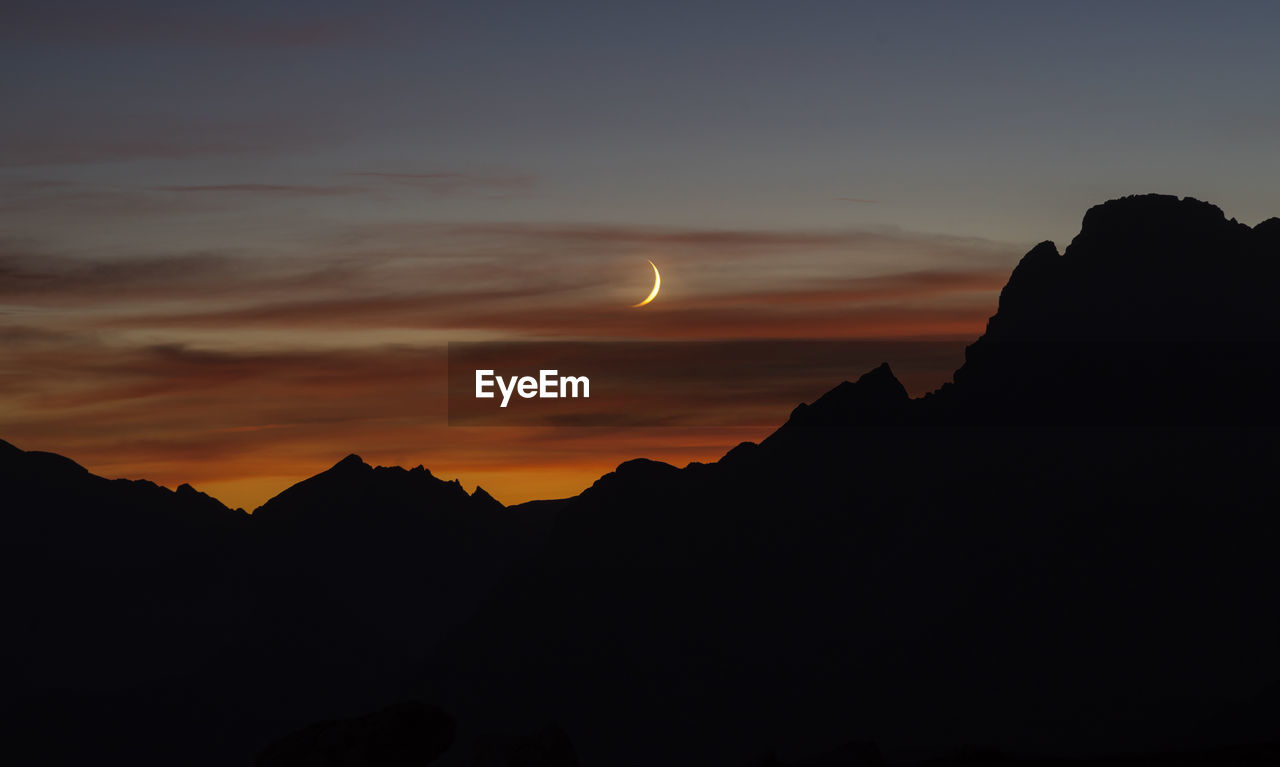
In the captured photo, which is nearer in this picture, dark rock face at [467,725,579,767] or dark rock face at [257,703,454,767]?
dark rock face at [257,703,454,767]

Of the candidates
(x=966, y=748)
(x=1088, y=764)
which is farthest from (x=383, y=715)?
(x=1088, y=764)

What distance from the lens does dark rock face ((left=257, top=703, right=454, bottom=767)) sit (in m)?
53.6

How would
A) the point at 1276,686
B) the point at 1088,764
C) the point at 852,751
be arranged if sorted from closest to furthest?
the point at 1088,764 → the point at 852,751 → the point at 1276,686

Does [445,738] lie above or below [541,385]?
below

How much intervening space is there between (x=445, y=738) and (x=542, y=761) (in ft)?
15.9

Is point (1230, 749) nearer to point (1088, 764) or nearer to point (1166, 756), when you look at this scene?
point (1166, 756)

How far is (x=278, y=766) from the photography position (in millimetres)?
53781

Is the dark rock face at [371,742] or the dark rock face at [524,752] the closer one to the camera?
the dark rock face at [371,742]

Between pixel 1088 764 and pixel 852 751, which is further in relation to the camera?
pixel 852 751

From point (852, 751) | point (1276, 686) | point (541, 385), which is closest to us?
point (852, 751)

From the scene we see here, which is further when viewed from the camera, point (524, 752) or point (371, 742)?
point (524, 752)

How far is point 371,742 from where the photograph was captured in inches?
2126

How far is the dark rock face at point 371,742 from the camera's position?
53625 mm

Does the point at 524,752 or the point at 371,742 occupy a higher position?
the point at 371,742
